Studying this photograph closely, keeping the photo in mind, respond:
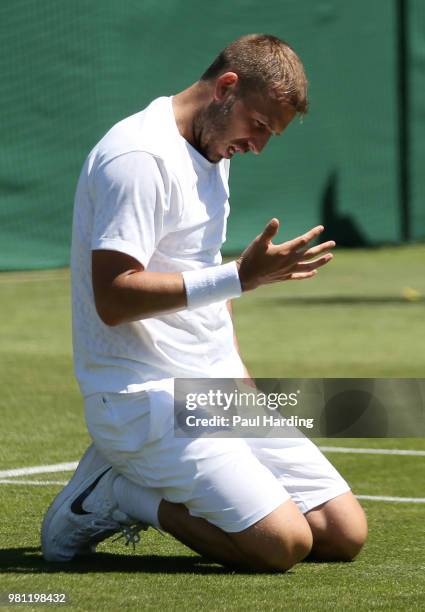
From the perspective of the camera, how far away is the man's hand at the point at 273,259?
13.3ft

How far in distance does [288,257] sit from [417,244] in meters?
15.3

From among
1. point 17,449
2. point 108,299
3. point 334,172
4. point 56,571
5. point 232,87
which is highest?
point 232,87

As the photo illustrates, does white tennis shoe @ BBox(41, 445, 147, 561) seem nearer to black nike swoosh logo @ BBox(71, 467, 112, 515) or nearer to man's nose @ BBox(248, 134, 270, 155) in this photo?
black nike swoosh logo @ BBox(71, 467, 112, 515)

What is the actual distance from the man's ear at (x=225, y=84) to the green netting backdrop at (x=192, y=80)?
404 inches

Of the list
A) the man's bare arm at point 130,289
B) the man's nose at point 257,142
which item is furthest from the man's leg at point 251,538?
the man's nose at point 257,142

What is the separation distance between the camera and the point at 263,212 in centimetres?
1691

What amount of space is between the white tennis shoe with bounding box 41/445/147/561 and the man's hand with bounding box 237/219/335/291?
30.8 inches

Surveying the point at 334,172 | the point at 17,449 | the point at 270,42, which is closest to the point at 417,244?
the point at 334,172

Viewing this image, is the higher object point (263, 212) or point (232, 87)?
point (232, 87)

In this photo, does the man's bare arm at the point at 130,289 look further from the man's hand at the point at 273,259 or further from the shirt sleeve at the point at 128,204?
the man's hand at the point at 273,259

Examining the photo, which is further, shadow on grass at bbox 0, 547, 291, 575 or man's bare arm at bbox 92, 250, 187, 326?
shadow on grass at bbox 0, 547, 291, 575

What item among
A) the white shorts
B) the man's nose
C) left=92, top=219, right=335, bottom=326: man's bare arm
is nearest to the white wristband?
left=92, top=219, right=335, bottom=326: man's bare arm

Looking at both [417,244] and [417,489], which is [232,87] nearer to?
[417,489]

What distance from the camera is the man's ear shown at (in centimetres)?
432
